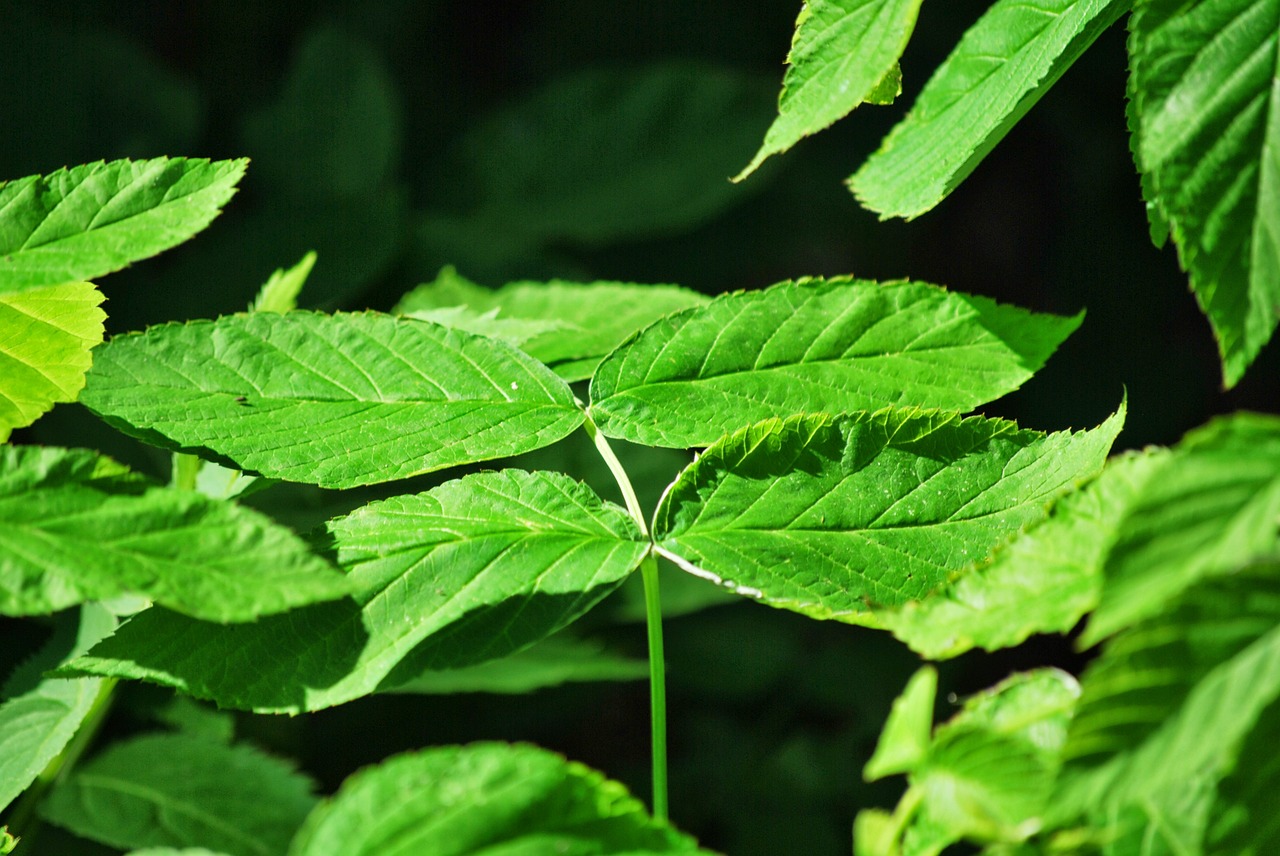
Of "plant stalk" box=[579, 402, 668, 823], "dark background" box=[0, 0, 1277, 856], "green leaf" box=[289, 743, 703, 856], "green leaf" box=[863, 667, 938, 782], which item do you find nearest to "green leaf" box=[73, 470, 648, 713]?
"plant stalk" box=[579, 402, 668, 823]

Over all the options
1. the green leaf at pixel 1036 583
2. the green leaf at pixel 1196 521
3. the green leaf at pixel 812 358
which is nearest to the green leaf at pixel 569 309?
the green leaf at pixel 812 358

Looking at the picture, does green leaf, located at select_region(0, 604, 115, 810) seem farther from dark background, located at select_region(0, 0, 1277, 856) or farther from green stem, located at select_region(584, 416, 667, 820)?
green stem, located at select_region(584, 416, 667, 820)

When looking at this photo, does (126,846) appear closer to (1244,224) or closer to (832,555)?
(832,555)

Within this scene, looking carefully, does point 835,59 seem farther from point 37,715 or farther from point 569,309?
point 37,715

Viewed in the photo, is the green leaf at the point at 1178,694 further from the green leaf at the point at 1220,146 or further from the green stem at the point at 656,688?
the green stem at the point at 656,688

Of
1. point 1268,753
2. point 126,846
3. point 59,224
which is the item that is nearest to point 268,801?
point 126,846

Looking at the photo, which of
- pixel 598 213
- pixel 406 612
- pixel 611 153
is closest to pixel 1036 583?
pixel 406 612
